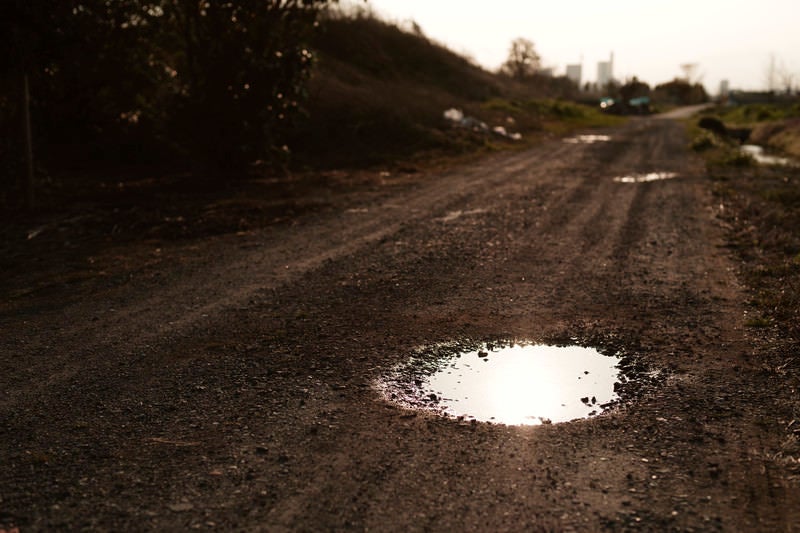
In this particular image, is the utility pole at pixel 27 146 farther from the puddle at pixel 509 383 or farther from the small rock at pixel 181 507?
the small rock at pixel 181 507

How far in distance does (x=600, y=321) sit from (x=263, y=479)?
11.3 ft

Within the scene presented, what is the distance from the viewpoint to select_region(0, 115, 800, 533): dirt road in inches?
125

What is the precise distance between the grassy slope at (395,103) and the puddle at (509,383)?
11550 millimetres

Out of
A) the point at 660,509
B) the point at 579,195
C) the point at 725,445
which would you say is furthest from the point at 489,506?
the point at 579,195

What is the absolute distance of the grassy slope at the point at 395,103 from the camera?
2112cm

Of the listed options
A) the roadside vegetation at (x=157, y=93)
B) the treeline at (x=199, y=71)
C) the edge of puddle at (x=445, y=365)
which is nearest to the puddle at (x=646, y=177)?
the roadside vegetation at (x=157, y=93)

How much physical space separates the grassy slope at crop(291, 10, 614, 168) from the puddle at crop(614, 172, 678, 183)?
20.6ft

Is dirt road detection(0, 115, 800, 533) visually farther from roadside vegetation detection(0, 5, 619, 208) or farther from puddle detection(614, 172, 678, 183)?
puddle detection(614, 172, 678, 183)

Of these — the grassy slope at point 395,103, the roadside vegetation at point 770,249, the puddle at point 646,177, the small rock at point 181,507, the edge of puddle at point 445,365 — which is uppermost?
the grassy slope at point 395,103

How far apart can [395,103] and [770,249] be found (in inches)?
749

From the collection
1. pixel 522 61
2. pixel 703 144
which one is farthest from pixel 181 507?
pixel 522 61

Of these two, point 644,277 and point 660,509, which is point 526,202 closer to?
point 644,277

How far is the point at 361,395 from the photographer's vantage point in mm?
4438

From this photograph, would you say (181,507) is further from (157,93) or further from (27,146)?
(157,93)
